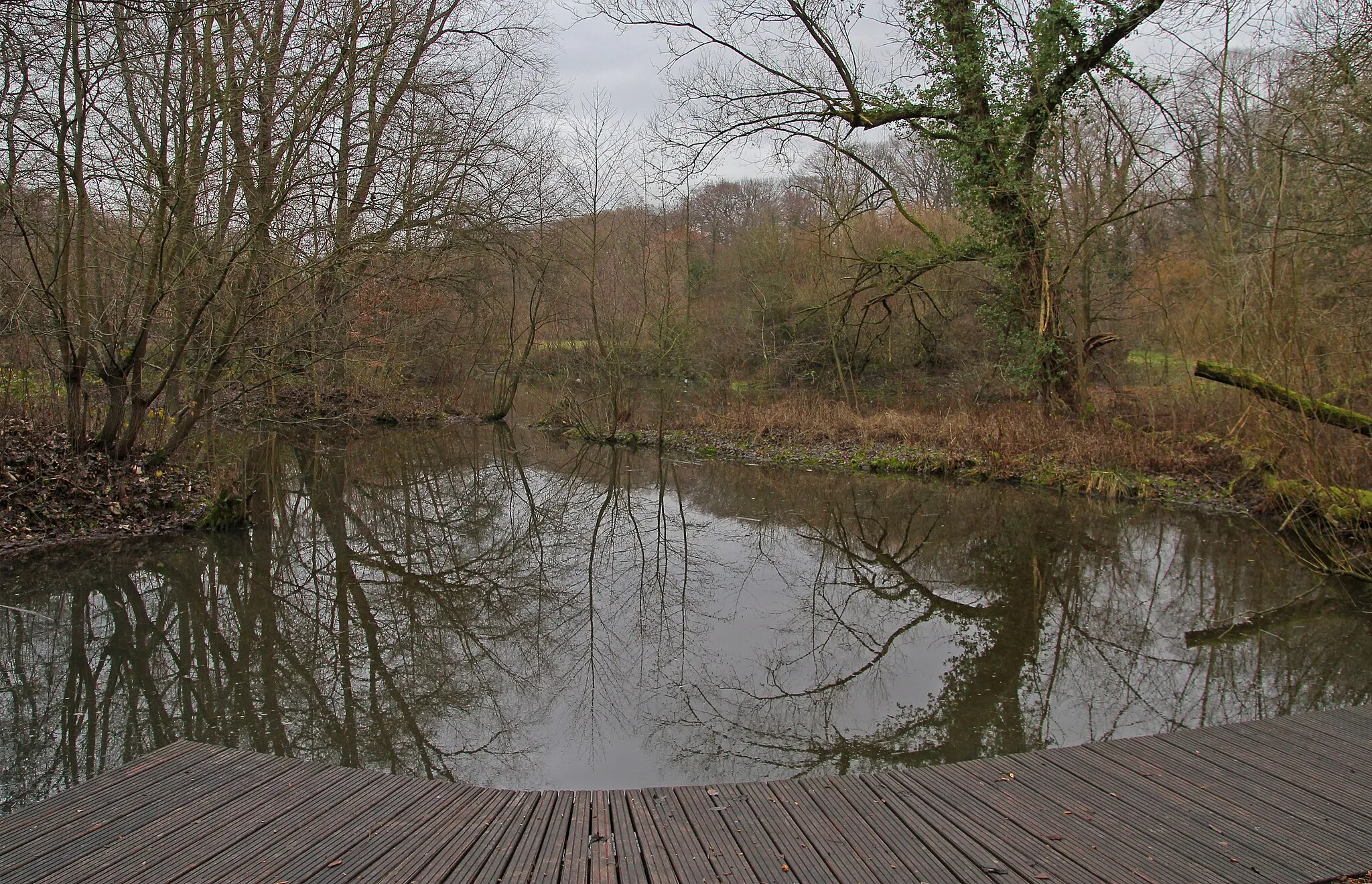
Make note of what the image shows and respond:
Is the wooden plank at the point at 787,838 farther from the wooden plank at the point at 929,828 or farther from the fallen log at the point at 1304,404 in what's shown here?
the fallen log at the point at 1304,404

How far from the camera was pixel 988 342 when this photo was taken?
17516mm

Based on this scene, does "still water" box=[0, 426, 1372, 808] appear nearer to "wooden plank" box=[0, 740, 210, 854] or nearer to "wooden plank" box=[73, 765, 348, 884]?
"wooden plank" box=[0, 740, 210, 854]

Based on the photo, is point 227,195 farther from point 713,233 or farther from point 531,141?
point 713,233

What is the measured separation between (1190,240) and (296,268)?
15175 mm

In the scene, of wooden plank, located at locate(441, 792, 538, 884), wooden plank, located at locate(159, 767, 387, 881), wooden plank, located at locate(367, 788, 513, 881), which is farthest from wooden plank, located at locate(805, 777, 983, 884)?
wooden plank, located at locate(159, 767, 387, 881)

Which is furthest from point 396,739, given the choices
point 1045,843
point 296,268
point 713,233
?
point 713,233

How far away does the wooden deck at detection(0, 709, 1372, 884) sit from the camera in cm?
317

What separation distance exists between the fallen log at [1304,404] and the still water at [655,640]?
1563 mm

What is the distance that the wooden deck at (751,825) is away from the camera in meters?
3.17

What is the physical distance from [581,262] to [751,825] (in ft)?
53.6

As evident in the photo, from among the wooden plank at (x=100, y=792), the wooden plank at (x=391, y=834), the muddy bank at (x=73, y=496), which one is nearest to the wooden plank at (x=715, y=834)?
the wooden plank at (x=391, y=834)

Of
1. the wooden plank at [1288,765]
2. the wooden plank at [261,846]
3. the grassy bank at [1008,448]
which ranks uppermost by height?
the grassy bank at [1008,448]

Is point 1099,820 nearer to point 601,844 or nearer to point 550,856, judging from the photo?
point 601,844

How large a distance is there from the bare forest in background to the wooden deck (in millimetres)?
3762
